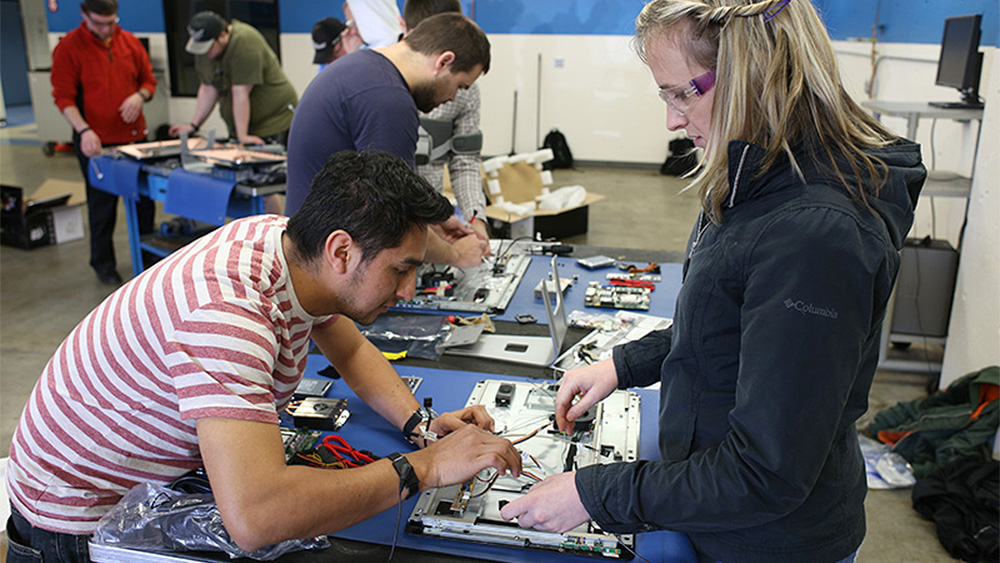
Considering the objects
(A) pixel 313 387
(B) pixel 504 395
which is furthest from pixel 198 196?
(B) pixel 504 395

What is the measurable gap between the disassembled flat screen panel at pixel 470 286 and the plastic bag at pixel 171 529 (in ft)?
3.09

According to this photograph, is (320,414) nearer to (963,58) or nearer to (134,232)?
(134,232)

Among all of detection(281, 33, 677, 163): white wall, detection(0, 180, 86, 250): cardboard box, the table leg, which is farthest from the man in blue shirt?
detection(281, 33, 677, 163): white wall

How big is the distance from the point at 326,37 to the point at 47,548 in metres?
3.15

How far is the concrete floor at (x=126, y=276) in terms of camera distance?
7.59 ft

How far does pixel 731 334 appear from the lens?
2.79 ft

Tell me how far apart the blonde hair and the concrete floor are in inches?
6.4

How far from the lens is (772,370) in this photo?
752 millimetres

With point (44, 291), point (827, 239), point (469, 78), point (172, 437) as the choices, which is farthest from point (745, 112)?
point (44, 291)

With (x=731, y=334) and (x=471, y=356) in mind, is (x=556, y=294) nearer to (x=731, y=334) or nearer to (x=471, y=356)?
(x=471, y=356)

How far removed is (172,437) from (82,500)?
166mm

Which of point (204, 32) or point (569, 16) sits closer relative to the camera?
point (204, 32)

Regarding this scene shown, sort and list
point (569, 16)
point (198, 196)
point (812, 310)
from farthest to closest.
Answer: point (569, 16), point (198, 196), point (812, 310)

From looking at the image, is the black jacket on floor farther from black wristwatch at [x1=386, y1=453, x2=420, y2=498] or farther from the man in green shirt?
the man in green shirt
